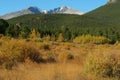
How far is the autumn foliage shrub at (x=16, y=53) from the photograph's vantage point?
1772 cm

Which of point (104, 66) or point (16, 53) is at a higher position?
point (16, 53)

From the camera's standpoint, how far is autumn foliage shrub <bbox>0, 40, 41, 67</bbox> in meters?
17.7

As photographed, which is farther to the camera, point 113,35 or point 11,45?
point 113,35

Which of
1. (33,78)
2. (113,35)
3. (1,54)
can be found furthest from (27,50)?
(113,35)

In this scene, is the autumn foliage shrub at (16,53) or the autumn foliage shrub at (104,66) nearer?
the autumn foliage shrub at (104,66)

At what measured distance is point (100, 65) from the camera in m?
14.6

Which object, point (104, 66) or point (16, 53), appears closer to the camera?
point (104, 66)

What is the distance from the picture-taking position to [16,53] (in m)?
19.0

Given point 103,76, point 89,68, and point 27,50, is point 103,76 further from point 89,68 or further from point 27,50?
point 27,50

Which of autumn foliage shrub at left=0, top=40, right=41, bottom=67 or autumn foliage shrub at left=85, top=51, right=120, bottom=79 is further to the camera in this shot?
autumn foliage shrub at left=0, top=40, right=41, bottom=67

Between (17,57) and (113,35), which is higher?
(17,57)

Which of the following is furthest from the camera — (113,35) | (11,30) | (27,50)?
(113,35)

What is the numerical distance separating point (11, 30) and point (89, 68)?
92.3 metres

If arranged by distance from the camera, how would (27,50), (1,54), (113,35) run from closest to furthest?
(1,54) < (27,50) < (113,35)
